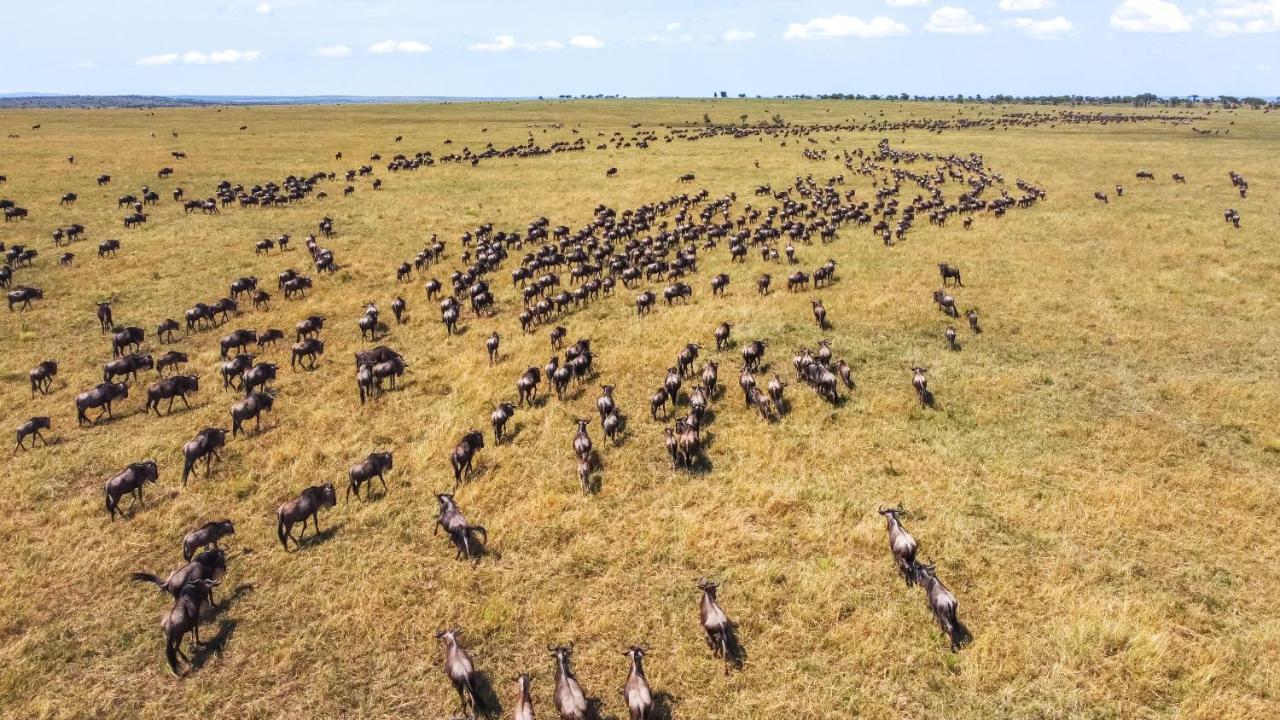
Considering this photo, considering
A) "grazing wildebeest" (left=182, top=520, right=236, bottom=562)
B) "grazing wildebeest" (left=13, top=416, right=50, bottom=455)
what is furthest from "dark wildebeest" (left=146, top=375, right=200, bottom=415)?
"grazing wildebeest" (left=182, top=520, right=236, bottom=562)

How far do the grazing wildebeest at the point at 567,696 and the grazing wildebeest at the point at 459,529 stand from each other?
3591mm

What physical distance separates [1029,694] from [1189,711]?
181 cm

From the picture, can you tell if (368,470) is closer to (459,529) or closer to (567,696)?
(459,529)

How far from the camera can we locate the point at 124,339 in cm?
1906

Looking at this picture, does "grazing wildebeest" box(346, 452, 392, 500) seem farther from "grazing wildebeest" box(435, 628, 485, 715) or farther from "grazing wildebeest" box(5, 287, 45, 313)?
"grazing wildebeest" box(5, 287, 45, 313)

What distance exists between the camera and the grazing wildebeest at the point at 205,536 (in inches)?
418

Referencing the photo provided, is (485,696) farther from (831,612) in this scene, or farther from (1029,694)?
(1029,694)

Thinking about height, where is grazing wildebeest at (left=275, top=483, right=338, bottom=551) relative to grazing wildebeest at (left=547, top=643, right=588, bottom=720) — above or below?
above

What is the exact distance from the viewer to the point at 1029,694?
8172 mm

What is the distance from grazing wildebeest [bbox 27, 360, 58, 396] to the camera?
55.7 feet

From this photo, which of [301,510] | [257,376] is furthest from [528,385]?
[257,376]

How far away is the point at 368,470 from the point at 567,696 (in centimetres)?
704

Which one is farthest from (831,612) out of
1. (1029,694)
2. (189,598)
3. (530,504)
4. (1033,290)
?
(1033,290)

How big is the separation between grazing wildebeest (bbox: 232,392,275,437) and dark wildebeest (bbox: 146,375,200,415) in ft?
6.78
